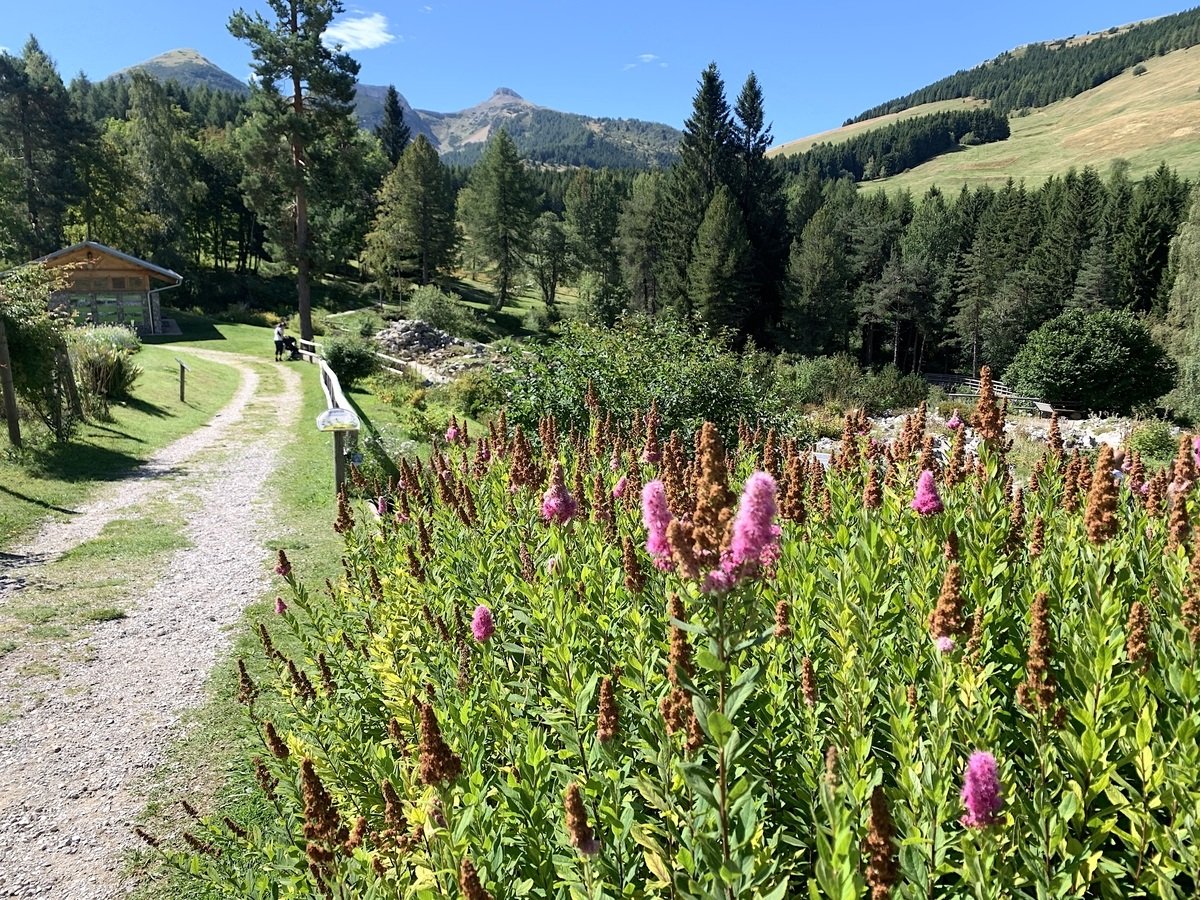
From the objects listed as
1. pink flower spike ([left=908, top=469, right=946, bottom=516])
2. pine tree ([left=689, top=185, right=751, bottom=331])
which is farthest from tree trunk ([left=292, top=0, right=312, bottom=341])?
pink flower spike ([left=908, top=469, right=946, bottom=516])

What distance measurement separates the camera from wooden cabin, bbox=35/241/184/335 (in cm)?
3180

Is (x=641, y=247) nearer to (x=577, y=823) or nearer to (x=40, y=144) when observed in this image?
(x=40, y=144)

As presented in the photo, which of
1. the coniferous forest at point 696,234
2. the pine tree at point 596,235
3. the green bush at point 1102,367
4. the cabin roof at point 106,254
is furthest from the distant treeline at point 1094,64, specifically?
the cabin roof at point 106,254

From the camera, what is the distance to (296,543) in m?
9.56

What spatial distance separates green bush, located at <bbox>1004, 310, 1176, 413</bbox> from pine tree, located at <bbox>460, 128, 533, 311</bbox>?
3971 centimetres

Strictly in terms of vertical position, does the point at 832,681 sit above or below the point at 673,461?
below

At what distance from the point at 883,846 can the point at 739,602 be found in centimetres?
65

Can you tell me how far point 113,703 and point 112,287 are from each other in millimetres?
34826

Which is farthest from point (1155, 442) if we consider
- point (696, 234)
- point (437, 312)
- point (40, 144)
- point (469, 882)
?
point (40, 144)

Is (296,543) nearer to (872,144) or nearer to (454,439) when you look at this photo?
(454,439)

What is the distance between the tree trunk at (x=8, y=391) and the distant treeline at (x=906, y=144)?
15738 centimetres

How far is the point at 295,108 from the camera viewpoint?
2853cm

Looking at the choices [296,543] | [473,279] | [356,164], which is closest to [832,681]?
[296,543]

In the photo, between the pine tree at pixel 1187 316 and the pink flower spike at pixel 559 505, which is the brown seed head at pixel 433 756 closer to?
the pink flower spike at pixel 559 505
